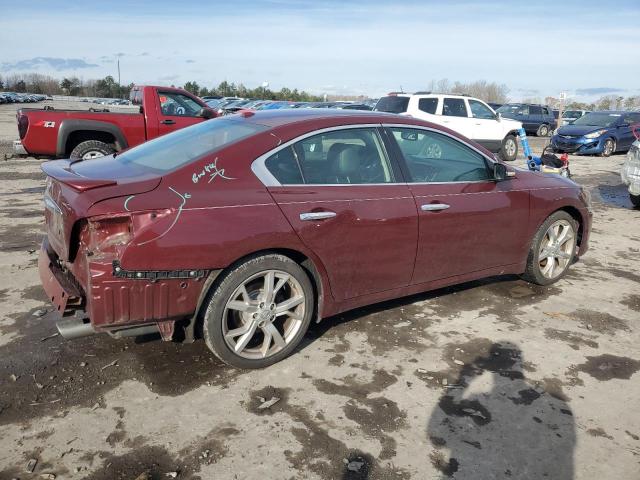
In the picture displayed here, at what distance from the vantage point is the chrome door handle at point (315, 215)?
11.5ft

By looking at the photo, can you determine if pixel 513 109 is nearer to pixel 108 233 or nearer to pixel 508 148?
pixel 508 148

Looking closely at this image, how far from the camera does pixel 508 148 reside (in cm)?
1622

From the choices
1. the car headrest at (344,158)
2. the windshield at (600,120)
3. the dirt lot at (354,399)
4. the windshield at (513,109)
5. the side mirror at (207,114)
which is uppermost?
the windshield at (513,109)

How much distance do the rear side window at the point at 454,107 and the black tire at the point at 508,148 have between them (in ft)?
5.56

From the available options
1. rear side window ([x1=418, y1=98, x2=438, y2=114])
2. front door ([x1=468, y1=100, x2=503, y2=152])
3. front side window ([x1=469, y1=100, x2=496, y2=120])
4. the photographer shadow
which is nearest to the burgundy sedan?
the photographer shadow

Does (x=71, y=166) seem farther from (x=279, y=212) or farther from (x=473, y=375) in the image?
(x=473, y=375)

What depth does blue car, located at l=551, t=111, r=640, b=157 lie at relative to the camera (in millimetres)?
18188

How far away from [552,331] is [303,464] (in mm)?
2585

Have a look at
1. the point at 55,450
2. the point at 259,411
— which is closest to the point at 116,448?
the point at 55,450

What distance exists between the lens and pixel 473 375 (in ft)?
11.8

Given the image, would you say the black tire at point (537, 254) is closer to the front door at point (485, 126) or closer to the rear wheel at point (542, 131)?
the front door at point (485, 126)

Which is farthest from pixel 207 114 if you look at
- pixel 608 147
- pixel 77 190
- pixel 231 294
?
pixel 608 147

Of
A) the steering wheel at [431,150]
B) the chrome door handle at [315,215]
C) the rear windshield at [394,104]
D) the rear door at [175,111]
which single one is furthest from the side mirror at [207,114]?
the chrome door handle at [315,215]

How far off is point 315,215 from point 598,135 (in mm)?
17640
